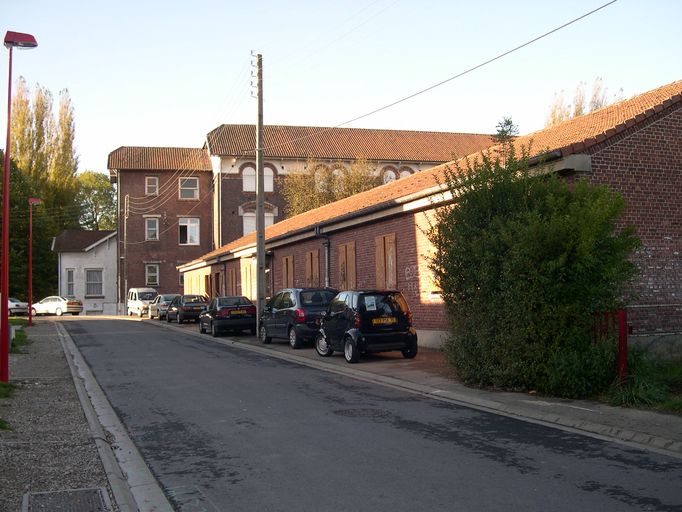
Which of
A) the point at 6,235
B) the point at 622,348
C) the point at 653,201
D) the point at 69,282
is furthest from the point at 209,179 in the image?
the point at 622,348

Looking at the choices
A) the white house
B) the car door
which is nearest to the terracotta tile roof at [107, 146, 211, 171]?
the white house

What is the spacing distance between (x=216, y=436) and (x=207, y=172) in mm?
51460

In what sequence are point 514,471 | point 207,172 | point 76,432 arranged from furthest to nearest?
point 207,172, point 76,432, point 514,471

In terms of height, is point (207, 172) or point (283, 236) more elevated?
point (207, 172)

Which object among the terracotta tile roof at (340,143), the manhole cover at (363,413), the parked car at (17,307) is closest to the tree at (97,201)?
the parked car at (17,307)

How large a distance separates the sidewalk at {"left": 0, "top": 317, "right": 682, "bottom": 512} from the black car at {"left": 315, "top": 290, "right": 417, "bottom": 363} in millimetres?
403

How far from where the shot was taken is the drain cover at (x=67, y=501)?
18.2 ft

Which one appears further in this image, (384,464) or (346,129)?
(346,129)

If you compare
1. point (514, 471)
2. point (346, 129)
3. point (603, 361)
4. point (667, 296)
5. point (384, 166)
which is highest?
point (346, 129)

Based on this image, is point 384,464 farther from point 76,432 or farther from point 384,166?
point 384,166

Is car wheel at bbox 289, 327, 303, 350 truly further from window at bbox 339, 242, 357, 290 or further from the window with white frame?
the window with white frame

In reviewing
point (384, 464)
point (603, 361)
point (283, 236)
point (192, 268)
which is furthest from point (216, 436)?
point (192, 268)

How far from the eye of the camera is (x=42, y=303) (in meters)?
54.7

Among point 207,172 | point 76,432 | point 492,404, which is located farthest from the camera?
point 207,172
